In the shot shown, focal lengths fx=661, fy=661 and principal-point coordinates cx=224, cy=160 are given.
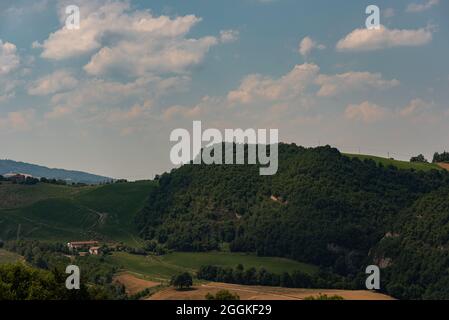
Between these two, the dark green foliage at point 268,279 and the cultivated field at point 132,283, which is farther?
the dark green foliage at point 268,279

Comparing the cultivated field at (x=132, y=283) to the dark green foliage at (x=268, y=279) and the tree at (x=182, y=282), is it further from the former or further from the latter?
the dark green foliage at (x=268, y=279)

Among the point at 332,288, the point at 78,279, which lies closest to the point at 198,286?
the point at 332,288

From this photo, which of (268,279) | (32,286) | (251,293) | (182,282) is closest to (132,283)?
(182,282)

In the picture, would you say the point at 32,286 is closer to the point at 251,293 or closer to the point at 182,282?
the point at 251,293

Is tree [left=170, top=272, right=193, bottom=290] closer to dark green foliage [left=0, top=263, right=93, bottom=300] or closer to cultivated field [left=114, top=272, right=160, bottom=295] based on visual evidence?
cultivated field [left=114, top=272, right=160, bottom=295]

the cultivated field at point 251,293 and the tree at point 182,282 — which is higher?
the tree at point 182,282

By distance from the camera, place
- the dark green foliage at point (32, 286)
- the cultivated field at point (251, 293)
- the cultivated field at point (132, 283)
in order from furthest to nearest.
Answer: the cultivated field at point (132, 283) → the cultivated field at point (251, 293) → the dark green foliage at point (32, 286)

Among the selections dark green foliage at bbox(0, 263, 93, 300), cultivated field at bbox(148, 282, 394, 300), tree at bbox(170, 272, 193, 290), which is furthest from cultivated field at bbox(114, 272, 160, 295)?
dark green foliage at bbox(0, 263, 93, 300)

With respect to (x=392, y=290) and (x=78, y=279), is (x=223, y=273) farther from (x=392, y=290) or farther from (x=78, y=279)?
(x=78, y=279)

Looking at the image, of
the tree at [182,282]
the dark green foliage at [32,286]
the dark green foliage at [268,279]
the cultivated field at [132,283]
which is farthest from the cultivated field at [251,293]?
the dark green foliage at [32,286]

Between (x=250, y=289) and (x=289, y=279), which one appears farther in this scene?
(x=289, y=279)

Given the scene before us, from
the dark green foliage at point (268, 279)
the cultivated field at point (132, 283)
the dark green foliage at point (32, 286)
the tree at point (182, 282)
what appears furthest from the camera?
the dark green foliage at point (268, 279)
